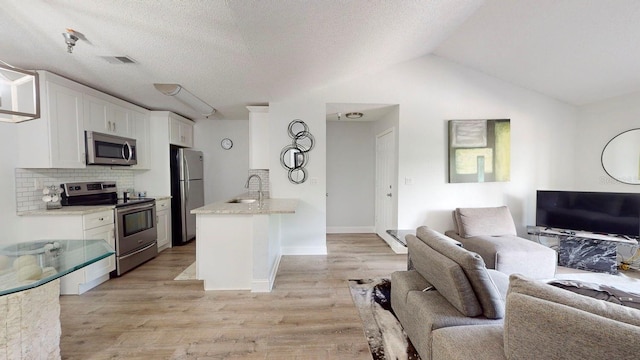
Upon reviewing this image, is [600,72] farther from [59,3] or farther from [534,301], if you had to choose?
[59,3]

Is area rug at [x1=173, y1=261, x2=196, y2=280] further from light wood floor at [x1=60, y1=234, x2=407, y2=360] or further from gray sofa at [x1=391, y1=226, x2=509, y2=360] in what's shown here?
gray sofa at [x1=391, y1=226, x2=509, y2=360]

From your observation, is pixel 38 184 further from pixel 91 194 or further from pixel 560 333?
pixel 560 333

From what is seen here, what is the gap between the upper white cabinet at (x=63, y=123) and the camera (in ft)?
8.75

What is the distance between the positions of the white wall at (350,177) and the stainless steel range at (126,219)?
3.17 meters

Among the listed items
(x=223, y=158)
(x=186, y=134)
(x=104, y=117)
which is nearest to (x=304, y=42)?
(x=104, y=117)

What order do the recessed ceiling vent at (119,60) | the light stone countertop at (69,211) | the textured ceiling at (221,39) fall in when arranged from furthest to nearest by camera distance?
1. the light stone countertop at (69,211)
2. the recessed ceiling vent at (119,60)
3. the textured ceiling at (221,39)

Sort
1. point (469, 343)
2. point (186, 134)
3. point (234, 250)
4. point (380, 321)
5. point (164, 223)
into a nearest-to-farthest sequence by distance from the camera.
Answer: point (469, 343), point (380, 321), point (234, 250), point (164, 223), point (186, 134)

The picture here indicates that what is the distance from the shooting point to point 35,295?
1.59 metres

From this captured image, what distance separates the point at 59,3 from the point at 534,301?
3.04 metres

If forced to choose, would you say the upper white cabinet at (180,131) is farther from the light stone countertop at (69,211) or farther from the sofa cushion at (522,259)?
the sofa cushion at (522,259)

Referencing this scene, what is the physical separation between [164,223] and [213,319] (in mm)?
2523

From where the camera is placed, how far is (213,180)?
5266 millimetres

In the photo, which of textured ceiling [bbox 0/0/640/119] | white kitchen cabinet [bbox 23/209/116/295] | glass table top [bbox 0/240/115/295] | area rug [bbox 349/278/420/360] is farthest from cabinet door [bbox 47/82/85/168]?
area rug [bbox 349/278/420/360]

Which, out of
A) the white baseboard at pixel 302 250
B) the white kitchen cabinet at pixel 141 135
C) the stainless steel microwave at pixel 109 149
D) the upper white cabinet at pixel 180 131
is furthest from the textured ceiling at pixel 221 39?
the white baseboard at pixel 302 250
